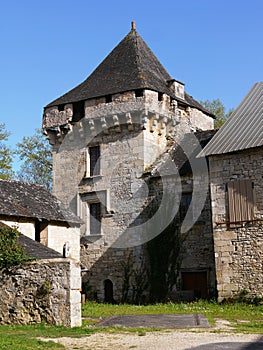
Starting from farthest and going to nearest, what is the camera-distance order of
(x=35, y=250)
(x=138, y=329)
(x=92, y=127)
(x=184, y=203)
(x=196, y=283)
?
(x=92, y=127), (x=184, y=203), (x=196, y=283), (x=35, y=250), (x=138, y=329)

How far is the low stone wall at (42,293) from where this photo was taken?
40.2 feet

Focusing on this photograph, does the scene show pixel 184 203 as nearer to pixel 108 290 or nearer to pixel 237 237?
pixel 237 237

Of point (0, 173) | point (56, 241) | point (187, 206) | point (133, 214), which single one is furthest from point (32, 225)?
point (0, 173)

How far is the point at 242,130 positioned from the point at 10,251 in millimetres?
9104

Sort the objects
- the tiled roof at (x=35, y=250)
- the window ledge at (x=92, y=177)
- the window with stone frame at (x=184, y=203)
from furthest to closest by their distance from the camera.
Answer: the window ledge at (x=92, y=177) < the window with stone frame at (x=184, y=203) < the tiled roof at (x=35, y=250)

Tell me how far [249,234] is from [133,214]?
5.87 metres

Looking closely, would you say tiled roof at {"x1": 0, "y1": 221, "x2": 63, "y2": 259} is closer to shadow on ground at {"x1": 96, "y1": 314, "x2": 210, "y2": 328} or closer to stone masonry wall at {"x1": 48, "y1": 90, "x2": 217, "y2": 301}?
shadow on ground at {"x1": 96, "y1": 314, "x2": 210, "y2": 328}

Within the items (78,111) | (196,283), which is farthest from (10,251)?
(78,111)

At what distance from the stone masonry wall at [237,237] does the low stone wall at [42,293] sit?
6367mm

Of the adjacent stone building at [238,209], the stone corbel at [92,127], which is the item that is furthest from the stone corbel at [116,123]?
the adjacent stone building at [238,209]

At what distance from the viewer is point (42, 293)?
12.5 m

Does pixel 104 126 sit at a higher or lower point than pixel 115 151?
higher

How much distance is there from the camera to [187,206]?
67.3ft

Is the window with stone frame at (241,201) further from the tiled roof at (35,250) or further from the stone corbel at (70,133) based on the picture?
the stone corbel at (70,133)
